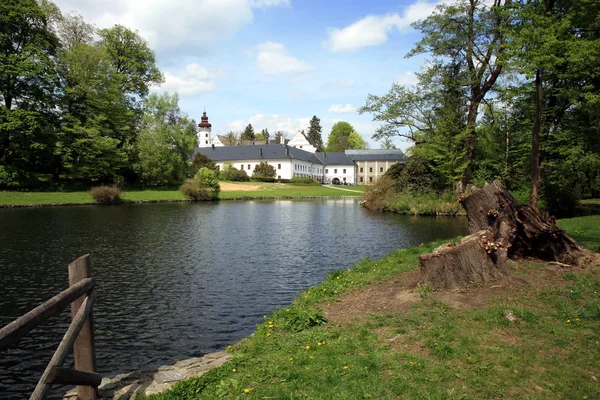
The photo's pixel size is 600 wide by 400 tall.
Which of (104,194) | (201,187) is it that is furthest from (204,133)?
(104,194)

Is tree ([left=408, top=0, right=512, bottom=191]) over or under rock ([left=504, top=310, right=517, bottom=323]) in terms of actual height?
over

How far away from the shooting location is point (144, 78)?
5747 cm

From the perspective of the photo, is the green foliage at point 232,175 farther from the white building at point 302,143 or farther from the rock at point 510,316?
the rock at point 510,316

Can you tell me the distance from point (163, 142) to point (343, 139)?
8338 centimetres

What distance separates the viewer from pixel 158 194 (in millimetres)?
49500

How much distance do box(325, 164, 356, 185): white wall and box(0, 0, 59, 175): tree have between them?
72133 millimetres

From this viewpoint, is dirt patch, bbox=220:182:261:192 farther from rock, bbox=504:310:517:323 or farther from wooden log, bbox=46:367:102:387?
wooden log, bbox=46:367:102:387

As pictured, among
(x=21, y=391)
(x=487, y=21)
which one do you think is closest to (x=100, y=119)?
(x=487, y=21)

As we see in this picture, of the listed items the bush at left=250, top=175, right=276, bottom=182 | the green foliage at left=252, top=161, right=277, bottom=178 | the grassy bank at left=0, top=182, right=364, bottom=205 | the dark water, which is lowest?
the dark water

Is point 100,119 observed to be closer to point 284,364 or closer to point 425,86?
point 425,86

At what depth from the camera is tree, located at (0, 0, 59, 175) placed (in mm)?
39594

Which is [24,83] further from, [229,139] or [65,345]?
[229,139]

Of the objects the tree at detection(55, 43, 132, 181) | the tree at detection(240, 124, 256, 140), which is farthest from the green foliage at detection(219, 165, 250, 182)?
the tree at detection(240, 124, 256, 140)

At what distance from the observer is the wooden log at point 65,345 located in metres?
3.51
